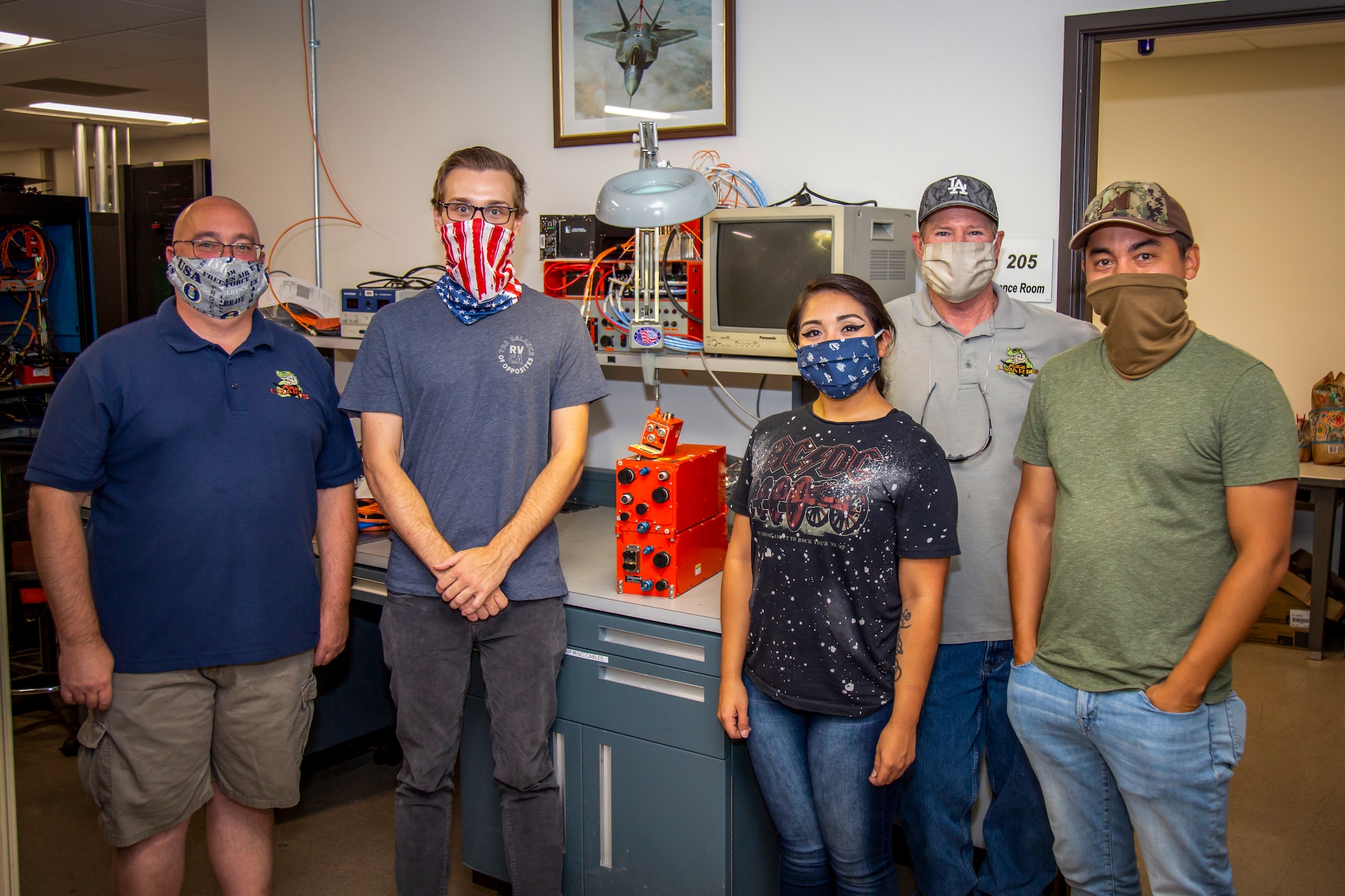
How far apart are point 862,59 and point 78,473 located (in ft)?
7.18

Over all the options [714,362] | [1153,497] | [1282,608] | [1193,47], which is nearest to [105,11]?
[714,362]

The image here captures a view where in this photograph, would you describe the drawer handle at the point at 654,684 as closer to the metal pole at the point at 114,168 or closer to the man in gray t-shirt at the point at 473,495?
the man in gray t-shirt at the point at 473,495

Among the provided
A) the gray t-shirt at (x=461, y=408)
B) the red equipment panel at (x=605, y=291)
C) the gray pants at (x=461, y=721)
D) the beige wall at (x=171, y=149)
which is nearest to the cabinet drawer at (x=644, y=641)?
the gray pants at (x=461, y=721)

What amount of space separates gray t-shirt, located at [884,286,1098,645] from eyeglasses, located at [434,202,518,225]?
89cm

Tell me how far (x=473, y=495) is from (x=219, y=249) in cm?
74

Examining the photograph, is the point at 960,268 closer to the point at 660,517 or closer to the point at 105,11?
the point at 660,517

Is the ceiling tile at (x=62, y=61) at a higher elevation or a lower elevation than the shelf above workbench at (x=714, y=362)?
higher

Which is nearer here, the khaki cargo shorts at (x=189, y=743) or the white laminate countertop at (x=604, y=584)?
the khaki cargo shorts at (x=189, y=743)

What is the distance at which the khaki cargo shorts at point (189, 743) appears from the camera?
1.92m

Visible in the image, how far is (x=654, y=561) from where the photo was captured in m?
2.22

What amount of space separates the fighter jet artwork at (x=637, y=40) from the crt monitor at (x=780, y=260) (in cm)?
88

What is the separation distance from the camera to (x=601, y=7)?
121 inches

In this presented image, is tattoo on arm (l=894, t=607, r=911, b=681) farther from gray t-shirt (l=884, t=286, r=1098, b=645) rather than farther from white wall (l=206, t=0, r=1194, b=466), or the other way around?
white wall (l=206, t=0, r=1194, b=466)

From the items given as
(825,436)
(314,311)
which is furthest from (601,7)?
(825,436)
